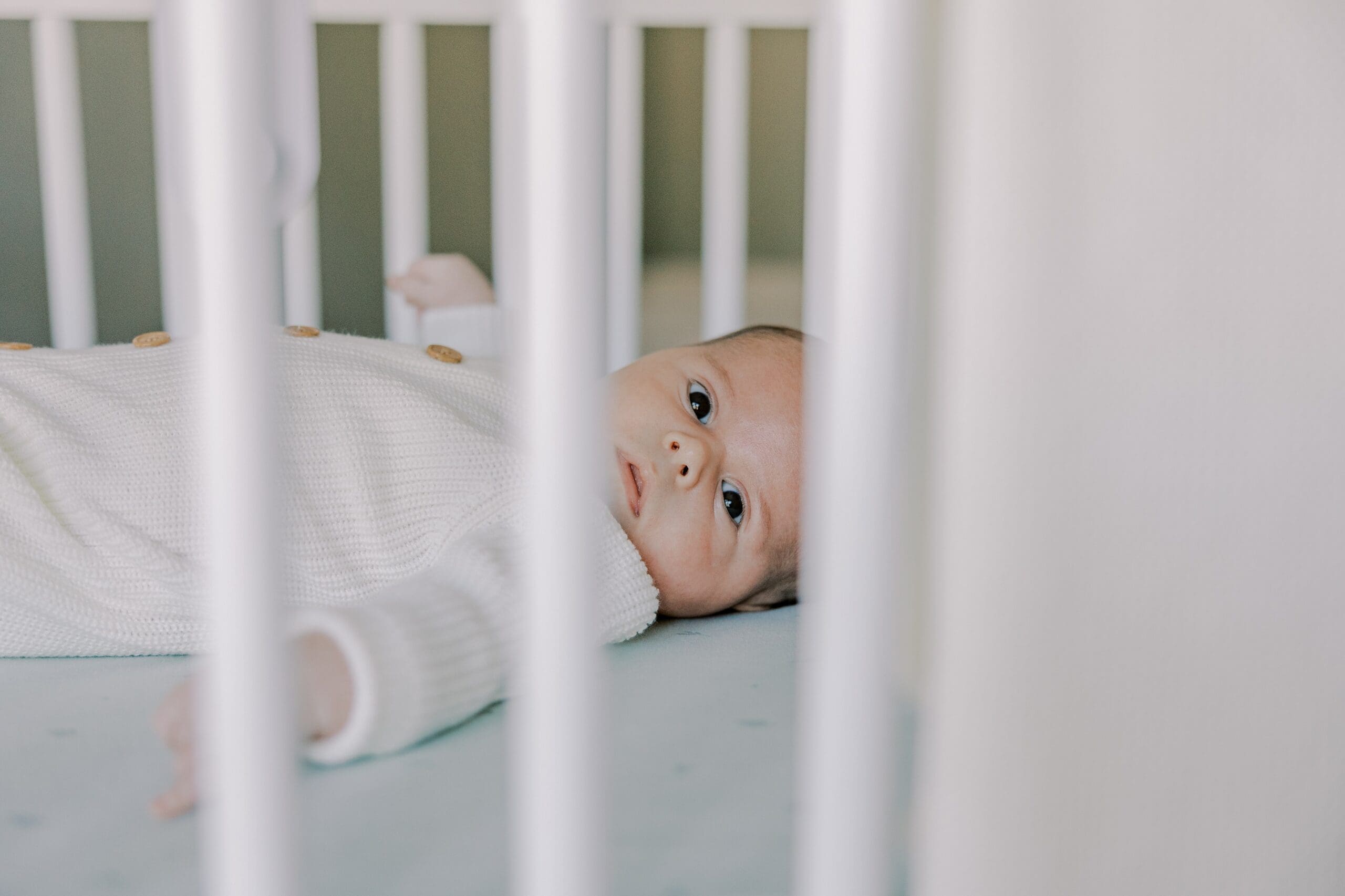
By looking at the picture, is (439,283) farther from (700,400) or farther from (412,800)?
(412,800)

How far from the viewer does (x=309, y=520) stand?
0.69 metres

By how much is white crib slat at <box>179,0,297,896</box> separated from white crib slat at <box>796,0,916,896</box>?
15 centimetres

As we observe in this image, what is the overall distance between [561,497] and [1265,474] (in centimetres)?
22

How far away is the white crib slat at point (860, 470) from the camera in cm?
29

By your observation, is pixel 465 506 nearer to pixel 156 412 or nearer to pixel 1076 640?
pixel 156 412

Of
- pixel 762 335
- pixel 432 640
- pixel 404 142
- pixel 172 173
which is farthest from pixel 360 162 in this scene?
pixel 432 640

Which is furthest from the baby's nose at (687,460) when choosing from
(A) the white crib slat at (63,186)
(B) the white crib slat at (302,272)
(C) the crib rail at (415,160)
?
(A) the white crib slat at (63,186)

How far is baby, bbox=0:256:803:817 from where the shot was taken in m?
0.52

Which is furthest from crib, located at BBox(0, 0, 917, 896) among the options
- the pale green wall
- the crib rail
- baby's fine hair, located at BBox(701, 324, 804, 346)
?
the pale green wall

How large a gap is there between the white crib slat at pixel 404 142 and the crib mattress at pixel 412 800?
686mm

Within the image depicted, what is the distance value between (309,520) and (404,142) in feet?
1.96

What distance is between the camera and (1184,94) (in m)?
0.33

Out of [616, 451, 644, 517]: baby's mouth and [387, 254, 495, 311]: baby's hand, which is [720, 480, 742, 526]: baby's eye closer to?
[616, 451, 644, 517]: baby's mouth

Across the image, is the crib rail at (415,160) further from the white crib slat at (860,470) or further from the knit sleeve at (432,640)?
the white crib slat at (860,470)
